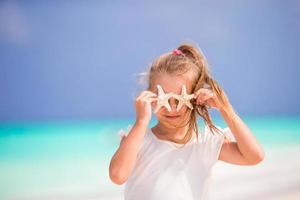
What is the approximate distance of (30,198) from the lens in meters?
2.05

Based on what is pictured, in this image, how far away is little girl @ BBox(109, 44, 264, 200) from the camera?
1077 millimetres

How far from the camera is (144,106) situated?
1.06 metres

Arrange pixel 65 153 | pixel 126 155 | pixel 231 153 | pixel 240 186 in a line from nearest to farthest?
pixel 126 155 < pixel 231 153 < pixel 240 186 < pixel 65 153

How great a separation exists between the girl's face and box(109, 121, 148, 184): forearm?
0.09 m

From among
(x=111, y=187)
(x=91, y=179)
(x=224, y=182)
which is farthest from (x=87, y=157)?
(x=224, y=182)

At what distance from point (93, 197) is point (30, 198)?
286mm

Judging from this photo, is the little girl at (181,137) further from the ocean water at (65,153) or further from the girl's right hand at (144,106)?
the ocean water at (65,153)

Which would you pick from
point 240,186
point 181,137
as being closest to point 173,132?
point 181,137

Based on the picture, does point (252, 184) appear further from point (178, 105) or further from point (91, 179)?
point (178, 105)

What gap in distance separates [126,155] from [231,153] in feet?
0.88

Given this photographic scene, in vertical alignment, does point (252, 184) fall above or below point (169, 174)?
below

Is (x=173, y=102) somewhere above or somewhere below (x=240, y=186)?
above

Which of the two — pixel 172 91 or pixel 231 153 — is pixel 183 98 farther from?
pixel 231 153

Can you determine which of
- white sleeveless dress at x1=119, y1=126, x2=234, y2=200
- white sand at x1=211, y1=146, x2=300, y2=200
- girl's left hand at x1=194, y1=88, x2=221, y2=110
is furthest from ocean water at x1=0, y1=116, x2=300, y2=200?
white sand at x1=211, y1=146, x2=300, y2=200
